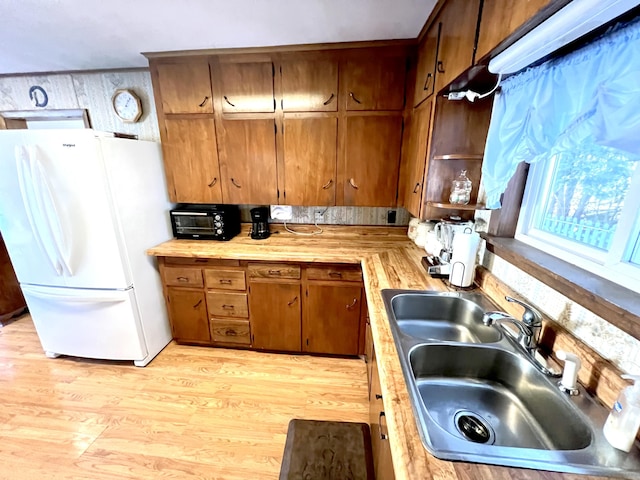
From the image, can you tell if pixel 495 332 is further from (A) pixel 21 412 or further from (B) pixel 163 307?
(A) pixel 21 412

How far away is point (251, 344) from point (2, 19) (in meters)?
2.63

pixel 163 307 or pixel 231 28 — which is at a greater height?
pixel 231 28

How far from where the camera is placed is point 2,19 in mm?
1493

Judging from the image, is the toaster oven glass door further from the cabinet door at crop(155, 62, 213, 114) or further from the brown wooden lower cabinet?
the cabinet door at crop(155, 62, 213, 114)

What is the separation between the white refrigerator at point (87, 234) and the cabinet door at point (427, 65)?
6.85ft

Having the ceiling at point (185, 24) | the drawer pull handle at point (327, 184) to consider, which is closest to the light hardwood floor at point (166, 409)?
the drawer pull handle at point (327, 184)

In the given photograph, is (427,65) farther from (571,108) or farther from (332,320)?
(332,320)

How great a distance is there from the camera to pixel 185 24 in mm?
1569

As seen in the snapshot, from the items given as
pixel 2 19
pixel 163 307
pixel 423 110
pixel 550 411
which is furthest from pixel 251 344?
pixel 2 19

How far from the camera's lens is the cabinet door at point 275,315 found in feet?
6.76

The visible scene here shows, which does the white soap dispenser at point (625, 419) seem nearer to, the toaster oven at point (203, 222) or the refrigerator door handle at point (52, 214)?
the toaster oven at point (203, 222)

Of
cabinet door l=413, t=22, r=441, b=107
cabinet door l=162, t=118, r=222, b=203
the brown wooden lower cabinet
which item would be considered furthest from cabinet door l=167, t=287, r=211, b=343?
cabinet door l=413, t=22, r=441, b=107

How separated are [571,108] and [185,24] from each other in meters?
2.00

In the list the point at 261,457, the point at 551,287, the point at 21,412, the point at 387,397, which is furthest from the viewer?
the point at 21,412
